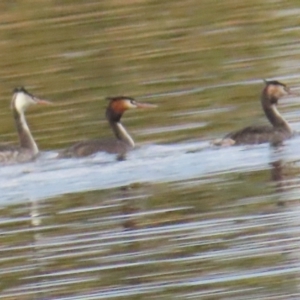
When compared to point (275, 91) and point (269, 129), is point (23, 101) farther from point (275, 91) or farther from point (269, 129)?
point (269, 129)

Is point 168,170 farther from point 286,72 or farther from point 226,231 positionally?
point 286,72

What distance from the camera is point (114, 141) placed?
48.4 feet

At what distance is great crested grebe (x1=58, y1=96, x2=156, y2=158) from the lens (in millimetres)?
14148

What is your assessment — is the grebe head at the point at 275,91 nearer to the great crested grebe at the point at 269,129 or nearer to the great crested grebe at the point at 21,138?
the great crested grebe at the point at 269,129

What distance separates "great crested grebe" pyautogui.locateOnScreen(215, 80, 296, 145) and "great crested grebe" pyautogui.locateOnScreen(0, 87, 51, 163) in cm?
183

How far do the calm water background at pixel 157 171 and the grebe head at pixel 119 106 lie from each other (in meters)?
0.25

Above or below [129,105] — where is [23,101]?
above

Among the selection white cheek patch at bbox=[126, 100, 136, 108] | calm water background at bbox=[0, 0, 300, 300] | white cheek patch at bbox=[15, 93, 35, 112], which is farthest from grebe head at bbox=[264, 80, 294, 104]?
white cheek patch at bbox=[15, 93, 35, 112]

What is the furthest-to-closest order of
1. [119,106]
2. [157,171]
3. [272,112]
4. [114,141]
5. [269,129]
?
[119,106] → [272,112] → [114,141] → [269,129] → [157,171]

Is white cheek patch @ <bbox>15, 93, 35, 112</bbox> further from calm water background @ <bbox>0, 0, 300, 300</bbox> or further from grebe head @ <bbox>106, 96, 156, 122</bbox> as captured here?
grebe head @ <bbox>106, 96, 156, 122</bbox>

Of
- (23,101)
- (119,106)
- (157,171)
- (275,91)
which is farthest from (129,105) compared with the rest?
(157,171)

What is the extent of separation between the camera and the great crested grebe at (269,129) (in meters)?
14.1

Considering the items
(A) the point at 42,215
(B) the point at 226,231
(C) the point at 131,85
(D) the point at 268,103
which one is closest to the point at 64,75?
(C) the point at 131,85

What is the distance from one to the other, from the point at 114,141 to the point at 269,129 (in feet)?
4.68
